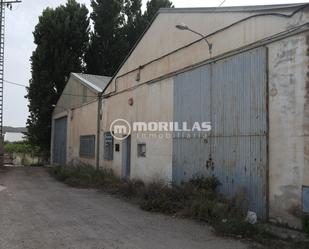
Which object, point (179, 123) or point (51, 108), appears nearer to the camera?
point (179, 123)

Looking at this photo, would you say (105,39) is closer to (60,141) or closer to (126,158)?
(60,141)

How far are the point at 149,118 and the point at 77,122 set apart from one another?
11122 mm

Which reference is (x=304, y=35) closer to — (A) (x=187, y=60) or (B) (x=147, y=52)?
(A) (x=187, y=60)

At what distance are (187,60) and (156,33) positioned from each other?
2.93 m

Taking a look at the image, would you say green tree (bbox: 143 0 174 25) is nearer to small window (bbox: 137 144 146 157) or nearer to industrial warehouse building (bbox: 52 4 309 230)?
industrial warehouse building (bbox: 52 4 309 230)

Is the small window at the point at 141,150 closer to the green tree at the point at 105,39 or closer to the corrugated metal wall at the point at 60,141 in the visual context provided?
the corrugated metal wall at the point at 60,141

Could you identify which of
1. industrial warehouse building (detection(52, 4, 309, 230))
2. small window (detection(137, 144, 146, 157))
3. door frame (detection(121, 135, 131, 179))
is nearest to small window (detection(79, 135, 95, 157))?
door frame (detection(121, 135, 131, 179))

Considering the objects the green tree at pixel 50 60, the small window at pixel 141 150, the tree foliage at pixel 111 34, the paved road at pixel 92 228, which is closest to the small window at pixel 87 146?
the small window at pixel 141 150

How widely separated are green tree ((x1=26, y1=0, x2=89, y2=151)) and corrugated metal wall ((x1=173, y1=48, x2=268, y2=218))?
21647mm

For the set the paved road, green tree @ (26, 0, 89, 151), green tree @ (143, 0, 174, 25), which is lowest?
the paved road

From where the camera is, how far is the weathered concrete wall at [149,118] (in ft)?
47.0

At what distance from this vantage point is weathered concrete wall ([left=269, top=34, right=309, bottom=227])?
8.72 m

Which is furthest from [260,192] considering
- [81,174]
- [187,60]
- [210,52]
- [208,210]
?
[81,174]

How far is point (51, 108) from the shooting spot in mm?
33094
